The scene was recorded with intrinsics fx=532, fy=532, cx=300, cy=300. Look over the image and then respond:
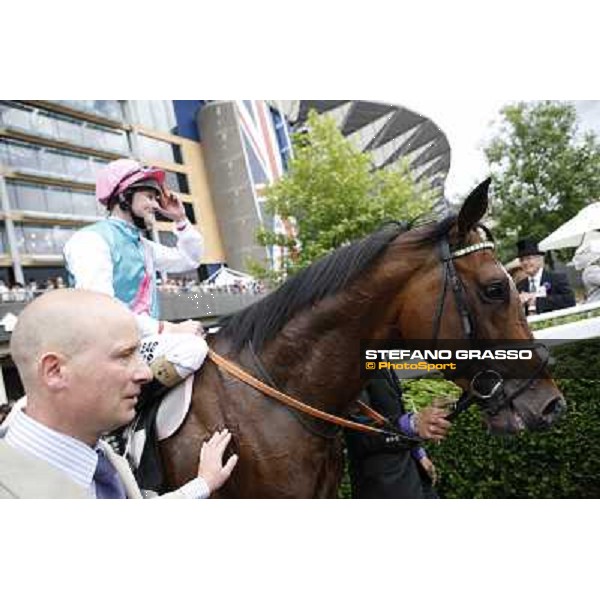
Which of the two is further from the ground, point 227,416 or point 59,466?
point 59,466

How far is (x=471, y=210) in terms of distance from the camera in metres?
1.87

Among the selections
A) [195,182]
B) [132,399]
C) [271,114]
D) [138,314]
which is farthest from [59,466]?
[271,114]

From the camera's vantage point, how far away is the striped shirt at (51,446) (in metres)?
1.13

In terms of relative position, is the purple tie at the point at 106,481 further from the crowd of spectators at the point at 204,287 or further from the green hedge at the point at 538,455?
the green hedge at the point at 538,455

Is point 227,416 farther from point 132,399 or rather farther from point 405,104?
point 405,104

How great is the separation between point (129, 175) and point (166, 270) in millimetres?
439

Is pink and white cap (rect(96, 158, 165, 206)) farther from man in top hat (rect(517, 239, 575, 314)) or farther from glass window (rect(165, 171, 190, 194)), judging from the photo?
man in top hat (rect(517, 239, 575, 314))

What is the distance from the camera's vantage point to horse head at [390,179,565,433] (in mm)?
1815

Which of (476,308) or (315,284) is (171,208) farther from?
(476,308)

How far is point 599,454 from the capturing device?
237 centimetres

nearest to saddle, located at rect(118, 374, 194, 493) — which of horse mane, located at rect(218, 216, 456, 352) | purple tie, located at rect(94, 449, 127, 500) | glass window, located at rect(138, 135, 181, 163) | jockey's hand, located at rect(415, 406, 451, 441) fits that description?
horse mane, located at rect(218, 216, 456, 352)

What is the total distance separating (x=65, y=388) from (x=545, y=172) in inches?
95.9

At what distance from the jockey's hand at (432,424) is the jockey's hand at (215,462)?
721 mm
